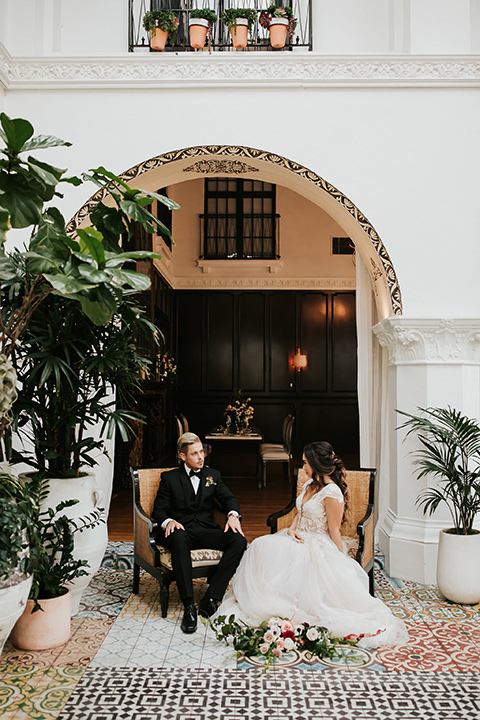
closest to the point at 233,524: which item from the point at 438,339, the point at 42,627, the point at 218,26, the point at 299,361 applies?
the point at 42,627

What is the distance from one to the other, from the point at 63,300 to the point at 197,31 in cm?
319

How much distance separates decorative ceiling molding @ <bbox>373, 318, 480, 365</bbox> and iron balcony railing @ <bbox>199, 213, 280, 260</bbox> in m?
8.12

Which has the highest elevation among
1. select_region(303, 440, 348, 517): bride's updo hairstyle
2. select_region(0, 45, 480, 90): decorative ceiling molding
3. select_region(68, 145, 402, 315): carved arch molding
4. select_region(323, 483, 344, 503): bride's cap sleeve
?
select_region(0, 45, 480, 90): decorative ceiling molding

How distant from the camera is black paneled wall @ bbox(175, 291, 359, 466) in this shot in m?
13.1

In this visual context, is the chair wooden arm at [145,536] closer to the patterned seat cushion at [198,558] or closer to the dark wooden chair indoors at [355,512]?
the patterned seat cushion at [198,558]

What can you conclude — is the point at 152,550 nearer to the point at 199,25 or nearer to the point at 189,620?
the point at 189,620

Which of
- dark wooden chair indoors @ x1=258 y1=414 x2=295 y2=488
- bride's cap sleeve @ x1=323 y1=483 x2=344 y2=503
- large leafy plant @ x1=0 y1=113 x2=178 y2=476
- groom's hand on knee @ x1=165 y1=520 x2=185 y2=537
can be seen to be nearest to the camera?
large leafy plant @ x1=0 y1=113 x2=178 y2=476

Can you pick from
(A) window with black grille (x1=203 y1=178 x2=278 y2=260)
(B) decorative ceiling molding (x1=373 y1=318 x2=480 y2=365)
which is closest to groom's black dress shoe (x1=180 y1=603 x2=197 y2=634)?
(B) decorative ceiling molding (x1=373 y1=318 x2=480 y2=365)

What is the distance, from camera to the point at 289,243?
1327cm

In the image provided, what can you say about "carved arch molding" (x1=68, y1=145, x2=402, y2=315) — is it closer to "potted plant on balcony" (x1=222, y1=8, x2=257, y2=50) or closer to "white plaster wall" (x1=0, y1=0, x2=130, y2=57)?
"potted plant on balcony" (x1=222, y1=8, x2=257, y2=50)

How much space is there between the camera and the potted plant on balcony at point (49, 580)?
3668 millimetres

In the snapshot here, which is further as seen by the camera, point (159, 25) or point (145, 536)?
point (159, 25)

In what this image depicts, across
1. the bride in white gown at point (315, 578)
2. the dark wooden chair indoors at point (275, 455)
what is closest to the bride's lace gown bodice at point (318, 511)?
the bride in white gown at point (315, 578)

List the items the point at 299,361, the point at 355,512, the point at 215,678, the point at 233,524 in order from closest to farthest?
1. the point at 215,678
2. the point at 233,524
3. the point at 355,512
4. the point at 299,361
